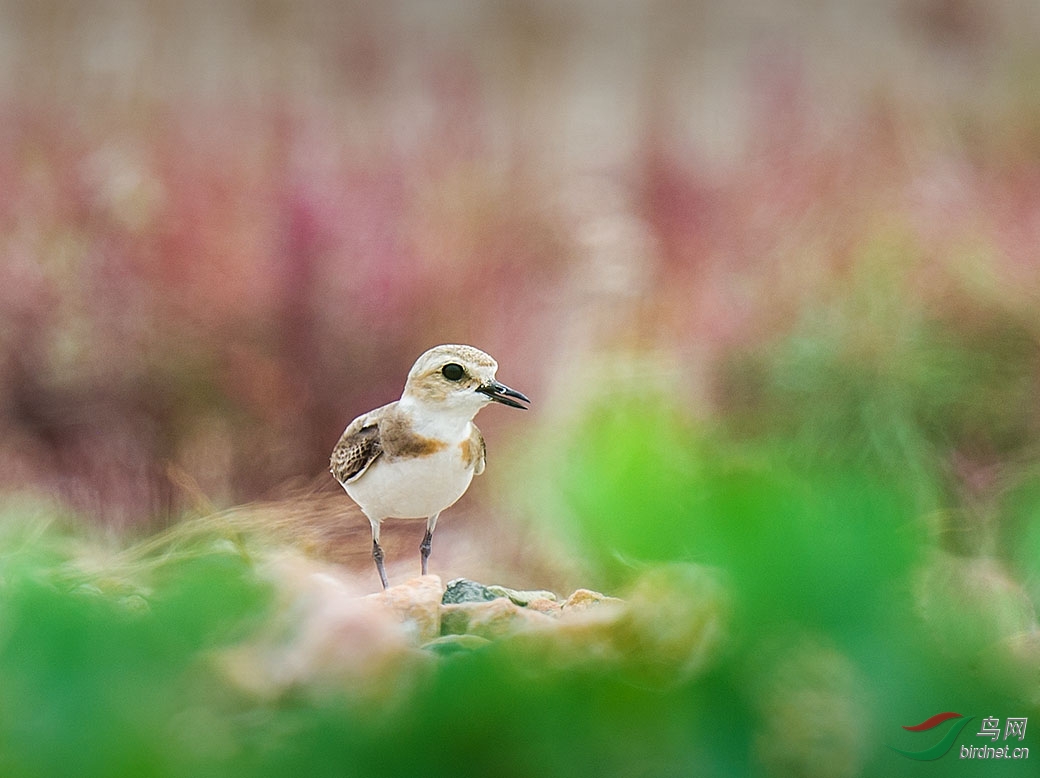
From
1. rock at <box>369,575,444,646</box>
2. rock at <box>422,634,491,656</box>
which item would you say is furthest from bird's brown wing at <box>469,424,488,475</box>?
rock at <box>422,634,491,656</box>

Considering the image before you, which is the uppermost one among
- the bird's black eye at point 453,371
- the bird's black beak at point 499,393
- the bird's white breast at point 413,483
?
the bird's black eye at point 453,371

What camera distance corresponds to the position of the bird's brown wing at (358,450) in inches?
19.8

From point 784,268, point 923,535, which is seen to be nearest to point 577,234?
point 784,268

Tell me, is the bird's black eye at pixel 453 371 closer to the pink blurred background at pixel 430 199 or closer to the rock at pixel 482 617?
the rock at pixel 482 617

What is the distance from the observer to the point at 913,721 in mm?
150

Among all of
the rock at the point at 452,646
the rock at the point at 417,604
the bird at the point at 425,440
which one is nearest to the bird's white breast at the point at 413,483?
the bird at the point at 425,440

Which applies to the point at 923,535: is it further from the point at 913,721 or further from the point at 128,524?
the point at 128,524

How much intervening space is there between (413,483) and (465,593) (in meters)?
0.09

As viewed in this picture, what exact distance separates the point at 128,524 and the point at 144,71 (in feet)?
1.65

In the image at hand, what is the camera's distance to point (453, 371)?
461 mm

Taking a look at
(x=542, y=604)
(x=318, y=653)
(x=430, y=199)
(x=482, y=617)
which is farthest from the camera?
(x=430, y=199)

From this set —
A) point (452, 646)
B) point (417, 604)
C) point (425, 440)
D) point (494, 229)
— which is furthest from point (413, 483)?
point (494, 229)

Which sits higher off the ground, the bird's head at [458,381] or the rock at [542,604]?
the bird's head at [458,381]

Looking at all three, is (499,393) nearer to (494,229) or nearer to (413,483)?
A: (413,483)
